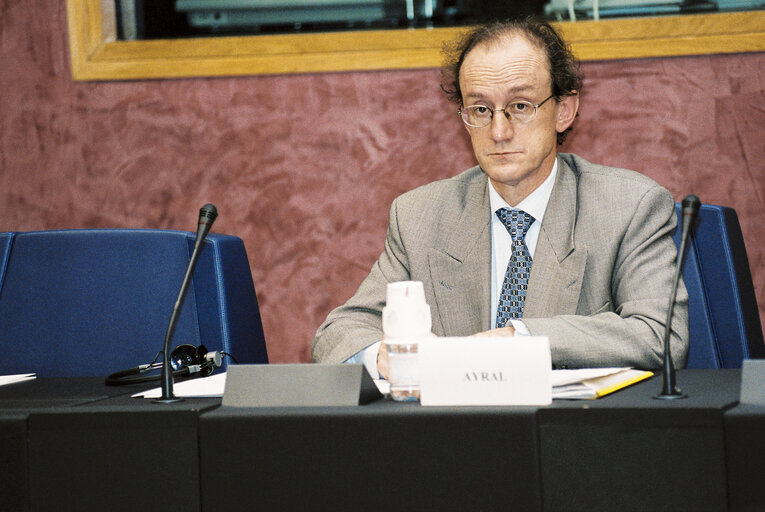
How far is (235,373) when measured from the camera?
1.08 m

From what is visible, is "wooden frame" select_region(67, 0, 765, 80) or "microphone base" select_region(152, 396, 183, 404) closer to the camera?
"microphone base" select_region(152, 396, 183, 404)

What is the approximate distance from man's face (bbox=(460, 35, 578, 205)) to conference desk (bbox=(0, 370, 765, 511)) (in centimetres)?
82

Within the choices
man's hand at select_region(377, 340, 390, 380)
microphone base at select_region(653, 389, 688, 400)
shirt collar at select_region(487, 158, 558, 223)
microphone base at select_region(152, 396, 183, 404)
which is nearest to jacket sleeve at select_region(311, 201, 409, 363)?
man's hand at select_region(377, 340, 390, 380)

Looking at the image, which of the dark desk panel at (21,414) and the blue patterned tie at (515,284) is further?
the blue patterned tie at (515,284)

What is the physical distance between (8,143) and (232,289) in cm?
112

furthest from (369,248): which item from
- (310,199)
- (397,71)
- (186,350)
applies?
(186,350)

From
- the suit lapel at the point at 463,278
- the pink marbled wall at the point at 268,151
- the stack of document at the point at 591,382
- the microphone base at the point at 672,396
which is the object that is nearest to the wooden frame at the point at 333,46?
the pink marbled wall at the point at 268,151

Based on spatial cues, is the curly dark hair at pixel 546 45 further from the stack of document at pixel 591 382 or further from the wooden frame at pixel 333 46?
the stack of document at pixel 591 382

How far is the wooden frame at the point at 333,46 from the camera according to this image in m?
2.39

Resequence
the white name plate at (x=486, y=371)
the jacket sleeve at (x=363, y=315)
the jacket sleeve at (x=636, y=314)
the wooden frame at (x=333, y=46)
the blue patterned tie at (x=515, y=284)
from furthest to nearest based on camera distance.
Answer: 1. the wooden frame at (x=333, y=46)
2. the blue patterned tie at (x=515, y=284)
3. the jacket sleeve at (x=363, y=315)
4. the jacket sleeve at (x=636, y=314)
5. the white name plate at (x=486, y=371)

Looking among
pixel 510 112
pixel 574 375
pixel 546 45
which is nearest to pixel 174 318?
pixel 574 375

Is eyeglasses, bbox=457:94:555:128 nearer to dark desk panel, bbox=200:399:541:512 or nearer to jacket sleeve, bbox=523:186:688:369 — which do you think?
jacket sleeve, bbox=523:186:688:369

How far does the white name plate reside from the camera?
97 cm

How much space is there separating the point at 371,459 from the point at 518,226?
968mm
